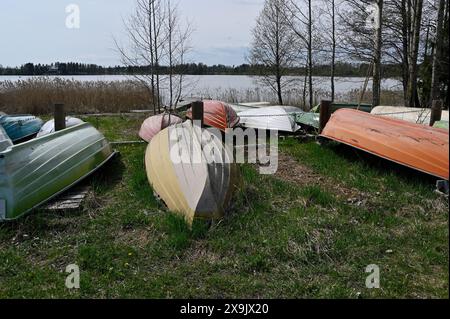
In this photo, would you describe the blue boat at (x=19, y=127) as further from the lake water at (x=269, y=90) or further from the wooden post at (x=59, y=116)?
the lake water at (x=269, y=90)

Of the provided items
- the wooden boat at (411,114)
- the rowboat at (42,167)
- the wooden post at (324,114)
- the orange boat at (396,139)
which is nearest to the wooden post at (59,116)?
the rowboat at (42,167)

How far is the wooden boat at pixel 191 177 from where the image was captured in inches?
146

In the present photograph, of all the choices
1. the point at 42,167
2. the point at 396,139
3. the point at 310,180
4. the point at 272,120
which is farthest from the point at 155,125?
the point at 396,139

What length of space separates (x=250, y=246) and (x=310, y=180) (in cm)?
198

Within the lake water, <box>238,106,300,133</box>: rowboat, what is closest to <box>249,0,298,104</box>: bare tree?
the lake water

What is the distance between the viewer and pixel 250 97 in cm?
1602

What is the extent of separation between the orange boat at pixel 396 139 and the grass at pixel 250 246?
0.29 m

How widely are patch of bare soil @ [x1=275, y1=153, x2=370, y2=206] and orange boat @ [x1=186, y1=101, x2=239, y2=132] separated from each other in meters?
1.66

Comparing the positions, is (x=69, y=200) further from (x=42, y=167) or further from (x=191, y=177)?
(x=191, y=177)

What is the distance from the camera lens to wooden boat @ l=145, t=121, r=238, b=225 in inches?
146

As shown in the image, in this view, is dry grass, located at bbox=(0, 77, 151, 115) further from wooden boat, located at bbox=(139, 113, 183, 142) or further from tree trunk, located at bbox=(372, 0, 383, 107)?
tree trunk, located at bbox=(372, 0, 383, 107)

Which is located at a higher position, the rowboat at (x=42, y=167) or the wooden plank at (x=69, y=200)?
the rowboat at (x=42, y=167)
